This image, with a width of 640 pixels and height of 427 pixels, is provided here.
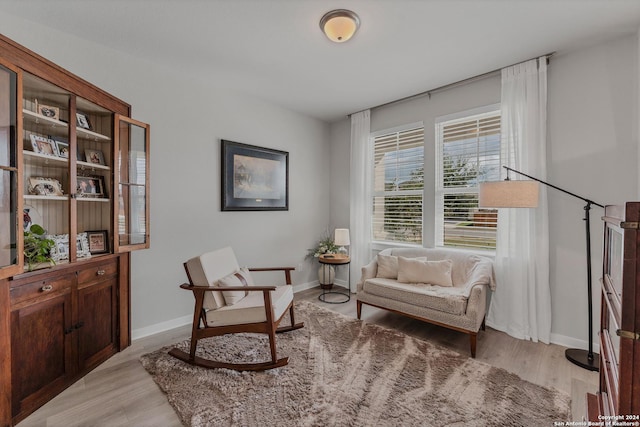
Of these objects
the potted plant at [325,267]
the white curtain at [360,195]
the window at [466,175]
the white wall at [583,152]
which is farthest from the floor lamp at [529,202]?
the potted plant at [325,267]

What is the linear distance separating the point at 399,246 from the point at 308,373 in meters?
2.27

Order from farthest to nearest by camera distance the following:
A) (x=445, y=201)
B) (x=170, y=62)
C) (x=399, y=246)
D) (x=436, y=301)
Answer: (x=399, y=246), (x=445, y=201), (x=170, y=62), (x=436, y=301)

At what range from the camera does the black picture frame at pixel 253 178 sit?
135 inches

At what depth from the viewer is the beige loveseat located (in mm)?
2447

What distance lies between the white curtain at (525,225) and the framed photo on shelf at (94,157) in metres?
3.76

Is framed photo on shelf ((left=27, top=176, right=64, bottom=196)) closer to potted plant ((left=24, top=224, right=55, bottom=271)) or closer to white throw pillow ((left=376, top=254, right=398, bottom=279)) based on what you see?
potted plant ((left=24, top=224, right=55, bottom=271))

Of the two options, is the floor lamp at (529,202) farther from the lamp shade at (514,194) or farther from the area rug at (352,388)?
the area rug at (352,388)

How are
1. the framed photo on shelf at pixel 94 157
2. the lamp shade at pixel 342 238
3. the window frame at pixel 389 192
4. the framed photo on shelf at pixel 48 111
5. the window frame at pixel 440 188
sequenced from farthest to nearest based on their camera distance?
the lamp shade at pixel 342 238
the window frame at pixel 389 192
the window frame at pixel 440 188
the framed photo on shelf at pixel 94 157
the framed photo on shelf at pixel 48 111

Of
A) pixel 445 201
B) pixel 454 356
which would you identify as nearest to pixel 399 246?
pixel 445 201

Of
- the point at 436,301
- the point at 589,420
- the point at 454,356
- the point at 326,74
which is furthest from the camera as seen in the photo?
the point at 326,74

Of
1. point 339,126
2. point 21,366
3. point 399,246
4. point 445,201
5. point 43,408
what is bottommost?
point 43,408

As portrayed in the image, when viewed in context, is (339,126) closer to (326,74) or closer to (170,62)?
(326,74)

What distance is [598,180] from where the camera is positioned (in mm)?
2469

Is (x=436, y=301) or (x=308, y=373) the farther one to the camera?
(x=436, y=301)
